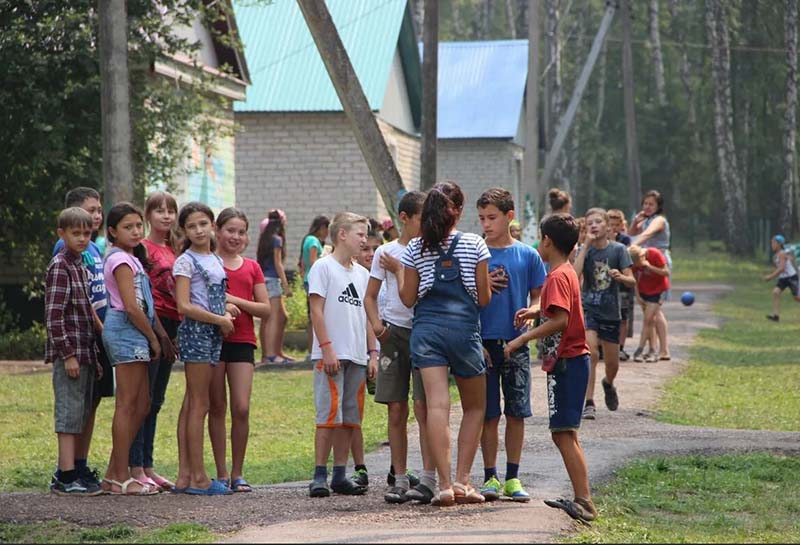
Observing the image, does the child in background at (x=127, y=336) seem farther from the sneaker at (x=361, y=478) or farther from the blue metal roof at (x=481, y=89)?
the blue metal roof at (x=481, y=89)

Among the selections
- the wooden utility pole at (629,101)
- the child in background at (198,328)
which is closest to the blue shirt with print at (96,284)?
the child in background at (198,328)

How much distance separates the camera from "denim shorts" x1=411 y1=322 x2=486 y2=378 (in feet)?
26.3

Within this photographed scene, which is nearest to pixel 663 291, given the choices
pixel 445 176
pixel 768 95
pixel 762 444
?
pixel 762 444

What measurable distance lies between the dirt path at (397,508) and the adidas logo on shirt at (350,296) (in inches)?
44.9

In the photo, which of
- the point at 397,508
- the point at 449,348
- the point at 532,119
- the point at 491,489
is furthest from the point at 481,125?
the point at 397,508

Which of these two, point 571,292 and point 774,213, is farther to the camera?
point 774,213

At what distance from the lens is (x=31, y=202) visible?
19.4 m

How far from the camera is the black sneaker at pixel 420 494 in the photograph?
8164 mm

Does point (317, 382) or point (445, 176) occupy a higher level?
point (445, 176)

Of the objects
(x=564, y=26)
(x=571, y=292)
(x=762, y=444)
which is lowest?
(x=762, y=444)

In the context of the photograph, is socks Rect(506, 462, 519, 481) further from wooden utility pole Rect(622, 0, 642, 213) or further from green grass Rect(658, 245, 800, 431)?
wooden utility pole Rect(622, 0, 642, 213)

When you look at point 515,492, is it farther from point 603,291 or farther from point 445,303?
point 603,291

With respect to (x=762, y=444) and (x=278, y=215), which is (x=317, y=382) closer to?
(x=762, y=444)

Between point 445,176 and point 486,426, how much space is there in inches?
1227
